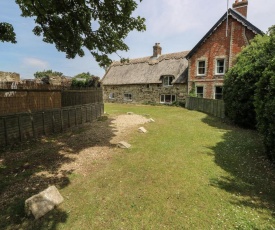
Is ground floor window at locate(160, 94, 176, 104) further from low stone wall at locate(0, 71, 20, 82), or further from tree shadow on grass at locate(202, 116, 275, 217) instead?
low stone wall at locate(0, 71, 20, 82)

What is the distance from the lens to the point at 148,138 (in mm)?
10727

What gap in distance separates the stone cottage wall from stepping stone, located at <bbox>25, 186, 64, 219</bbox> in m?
25.3

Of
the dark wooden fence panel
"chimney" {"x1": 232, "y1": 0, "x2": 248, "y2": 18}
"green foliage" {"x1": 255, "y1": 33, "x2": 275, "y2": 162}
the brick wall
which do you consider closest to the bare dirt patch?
the dark wooden fence panel

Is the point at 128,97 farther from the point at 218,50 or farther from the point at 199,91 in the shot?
the point at 218,50

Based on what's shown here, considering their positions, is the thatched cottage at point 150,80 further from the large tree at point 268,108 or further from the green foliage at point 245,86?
the large tree at point 268,108

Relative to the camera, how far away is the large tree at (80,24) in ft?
28.2

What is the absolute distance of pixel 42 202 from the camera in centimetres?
464

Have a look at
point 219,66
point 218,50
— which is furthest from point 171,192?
point 218,50

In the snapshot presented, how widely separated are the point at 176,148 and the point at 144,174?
3.14 metres

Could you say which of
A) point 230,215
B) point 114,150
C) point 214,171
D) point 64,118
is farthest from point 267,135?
point 64,118

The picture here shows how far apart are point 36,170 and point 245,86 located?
13686 millimetres

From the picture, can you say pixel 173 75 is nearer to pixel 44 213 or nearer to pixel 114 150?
pixel 114 150

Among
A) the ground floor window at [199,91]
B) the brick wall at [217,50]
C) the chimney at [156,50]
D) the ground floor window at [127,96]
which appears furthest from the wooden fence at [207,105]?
the chimney at [156,50]

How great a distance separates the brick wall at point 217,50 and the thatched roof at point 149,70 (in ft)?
9.48
